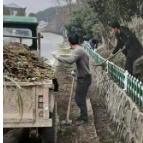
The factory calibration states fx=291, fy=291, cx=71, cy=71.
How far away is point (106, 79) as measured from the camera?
730 centimetres

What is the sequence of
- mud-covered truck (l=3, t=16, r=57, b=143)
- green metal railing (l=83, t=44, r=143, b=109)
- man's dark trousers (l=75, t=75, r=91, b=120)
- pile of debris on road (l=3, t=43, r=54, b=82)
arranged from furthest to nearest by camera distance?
man's dark trousers (l=75, t=75, r=91, b=120) → green metal railing (l=83, t=44, r=143, b=109) → pile of debris on road (l=3, t=43, r=54, b=82) → mud-covered truck (l=3, t=16, r=57, b=143)

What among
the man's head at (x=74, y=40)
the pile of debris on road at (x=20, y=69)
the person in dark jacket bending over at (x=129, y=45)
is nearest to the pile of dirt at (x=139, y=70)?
the person in dark jacket bending over at (x=129, y=45)

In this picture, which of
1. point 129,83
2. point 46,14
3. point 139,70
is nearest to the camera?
point 129,83

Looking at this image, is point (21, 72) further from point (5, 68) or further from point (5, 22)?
point (5, 22)

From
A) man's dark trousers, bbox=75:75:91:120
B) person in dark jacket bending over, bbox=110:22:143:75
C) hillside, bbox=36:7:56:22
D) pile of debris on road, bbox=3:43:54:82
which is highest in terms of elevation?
hillside, bbox=36:7:56:22

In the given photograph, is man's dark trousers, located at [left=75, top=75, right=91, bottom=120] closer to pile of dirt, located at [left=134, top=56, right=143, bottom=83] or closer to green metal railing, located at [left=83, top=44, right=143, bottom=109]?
green metal railing, located at [left=83, top=44, right=143, bottom=109]

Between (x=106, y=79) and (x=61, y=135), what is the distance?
258 centimetres

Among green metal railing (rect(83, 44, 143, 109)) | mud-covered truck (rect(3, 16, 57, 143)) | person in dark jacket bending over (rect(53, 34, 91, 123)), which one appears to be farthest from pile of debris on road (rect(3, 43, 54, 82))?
green metal railing (rect(83, 44, 143, 109))

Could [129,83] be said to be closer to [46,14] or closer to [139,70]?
[139,70]

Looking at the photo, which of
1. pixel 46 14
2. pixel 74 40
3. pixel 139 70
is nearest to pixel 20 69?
pixel 74 40

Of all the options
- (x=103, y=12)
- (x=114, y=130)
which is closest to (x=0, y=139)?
(x=114, y=130)

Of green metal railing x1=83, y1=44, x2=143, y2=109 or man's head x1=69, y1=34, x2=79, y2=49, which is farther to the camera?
man's head x1=69, y1=34, x2=79, y2=49

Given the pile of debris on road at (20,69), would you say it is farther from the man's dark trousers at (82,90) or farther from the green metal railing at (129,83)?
the green metal railing at (129,83)

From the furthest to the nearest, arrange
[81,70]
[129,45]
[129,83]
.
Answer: [129,45] < [81,70] < [129,83]
